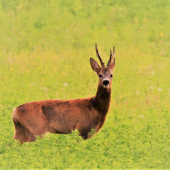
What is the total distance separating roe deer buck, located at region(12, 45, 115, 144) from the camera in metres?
7.16

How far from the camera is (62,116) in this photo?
725 centimetres

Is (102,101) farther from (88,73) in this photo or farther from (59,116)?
(88,73)

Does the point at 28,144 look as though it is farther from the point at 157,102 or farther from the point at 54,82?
the point at 157,102

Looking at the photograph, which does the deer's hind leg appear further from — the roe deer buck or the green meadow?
the green meadow

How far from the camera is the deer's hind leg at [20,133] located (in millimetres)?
7207

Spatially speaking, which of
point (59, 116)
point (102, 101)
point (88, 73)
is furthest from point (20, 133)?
point (88, 73)

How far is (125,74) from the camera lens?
1027 centimetres

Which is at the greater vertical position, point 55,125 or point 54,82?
point 54,82

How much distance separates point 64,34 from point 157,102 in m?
5.13

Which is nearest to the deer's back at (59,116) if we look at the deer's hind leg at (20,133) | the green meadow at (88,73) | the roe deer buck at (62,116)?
the roe deer buck at (62,116)

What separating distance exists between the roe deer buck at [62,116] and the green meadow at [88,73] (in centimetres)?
26

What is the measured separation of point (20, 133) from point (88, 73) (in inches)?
144

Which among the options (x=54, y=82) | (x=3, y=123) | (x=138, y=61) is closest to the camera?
(x=3, y=123)

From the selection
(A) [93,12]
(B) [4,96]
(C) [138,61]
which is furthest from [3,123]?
(A) [93,12]
